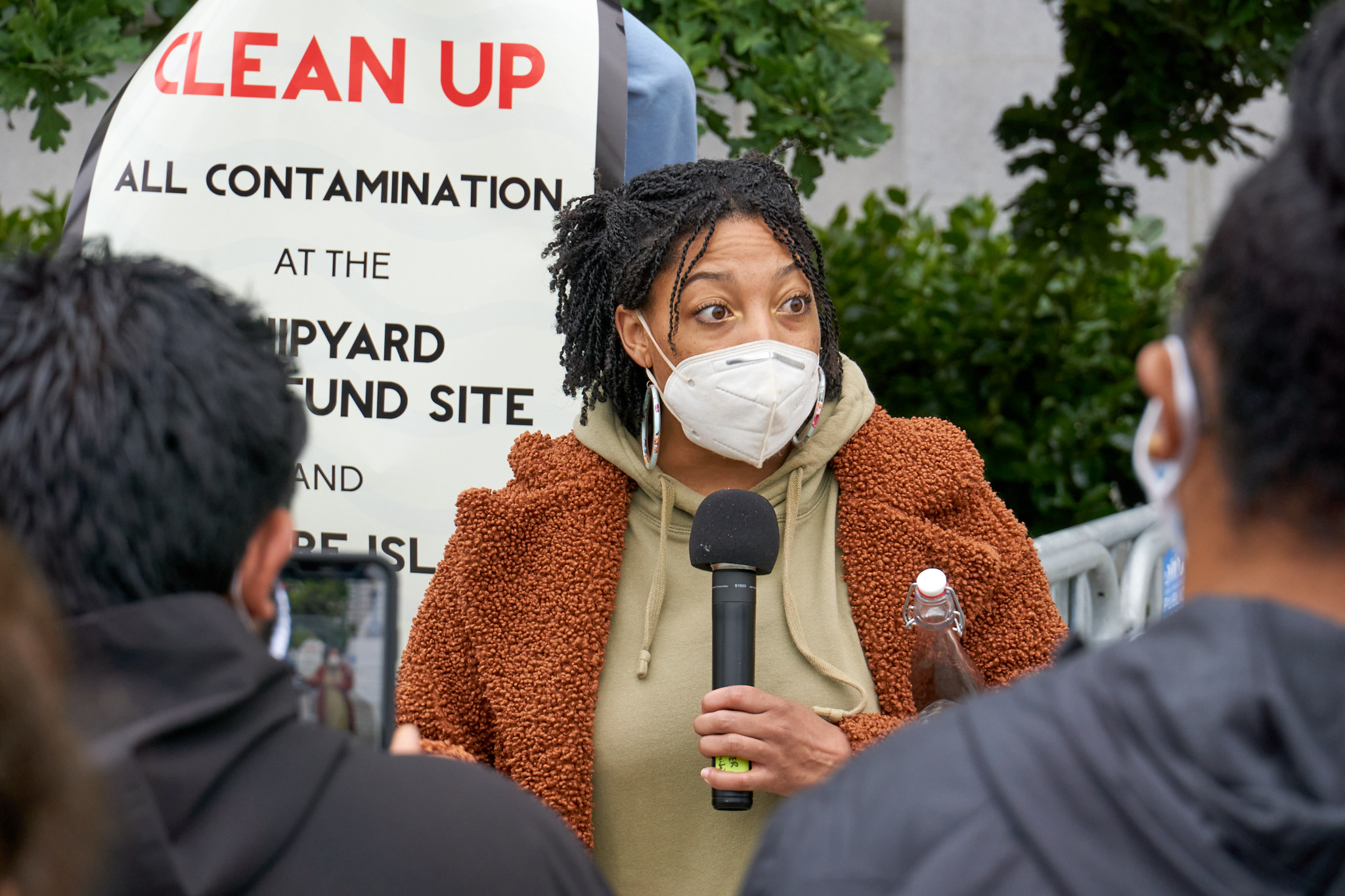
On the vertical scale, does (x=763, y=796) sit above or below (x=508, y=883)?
below

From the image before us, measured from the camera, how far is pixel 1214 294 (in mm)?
944

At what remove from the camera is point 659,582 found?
229 centimetres

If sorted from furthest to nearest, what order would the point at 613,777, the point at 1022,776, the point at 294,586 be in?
the point at 613,777, the point at 294,586, the point at 1022,776

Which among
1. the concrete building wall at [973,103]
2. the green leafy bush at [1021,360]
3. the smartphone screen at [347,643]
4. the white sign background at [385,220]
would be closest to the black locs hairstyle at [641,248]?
the white sign background at [385,220]

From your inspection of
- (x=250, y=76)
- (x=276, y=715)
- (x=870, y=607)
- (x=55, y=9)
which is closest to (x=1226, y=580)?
(x=276, y=715)

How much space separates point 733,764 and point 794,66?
7.71ft

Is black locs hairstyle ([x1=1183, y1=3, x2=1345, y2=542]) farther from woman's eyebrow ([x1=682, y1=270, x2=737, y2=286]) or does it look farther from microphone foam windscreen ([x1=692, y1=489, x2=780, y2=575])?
woman's eyebrow ([x1=682, y1=270, x2=737, y2=286])

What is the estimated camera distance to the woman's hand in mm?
1921

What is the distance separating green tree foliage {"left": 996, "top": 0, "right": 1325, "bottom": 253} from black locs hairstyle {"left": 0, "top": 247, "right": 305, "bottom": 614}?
3.43 meters

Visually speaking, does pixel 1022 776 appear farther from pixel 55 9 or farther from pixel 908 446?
pixel 55 9

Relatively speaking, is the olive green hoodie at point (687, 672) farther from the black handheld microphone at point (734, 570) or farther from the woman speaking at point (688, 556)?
the black handheld microphone at point (734, 570)

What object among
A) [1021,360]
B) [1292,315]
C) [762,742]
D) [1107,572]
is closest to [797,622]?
[762,742]

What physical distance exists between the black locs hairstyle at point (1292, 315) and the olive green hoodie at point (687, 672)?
1284 mm

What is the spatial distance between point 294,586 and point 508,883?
392mm
